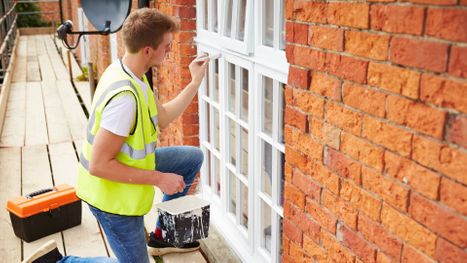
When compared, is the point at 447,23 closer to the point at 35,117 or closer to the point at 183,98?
the point at 183,98

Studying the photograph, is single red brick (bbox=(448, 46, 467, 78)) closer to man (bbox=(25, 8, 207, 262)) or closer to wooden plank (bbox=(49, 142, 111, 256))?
man (bbox=(25, 8, 207, 262))

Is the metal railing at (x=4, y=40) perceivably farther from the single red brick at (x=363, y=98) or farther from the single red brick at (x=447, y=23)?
the single red brick at (x=447, y=23)

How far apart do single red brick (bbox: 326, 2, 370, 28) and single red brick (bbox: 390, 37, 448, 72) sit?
0.54ft

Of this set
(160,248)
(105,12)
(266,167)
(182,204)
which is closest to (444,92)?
(266,167)

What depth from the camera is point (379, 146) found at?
1.75 metres

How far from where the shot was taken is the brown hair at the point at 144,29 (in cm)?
243

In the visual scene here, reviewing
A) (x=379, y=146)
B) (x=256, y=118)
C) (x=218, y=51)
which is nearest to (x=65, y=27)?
(x=218, y=51)

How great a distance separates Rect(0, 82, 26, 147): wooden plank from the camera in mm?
6395

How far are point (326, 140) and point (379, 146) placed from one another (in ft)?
1.06

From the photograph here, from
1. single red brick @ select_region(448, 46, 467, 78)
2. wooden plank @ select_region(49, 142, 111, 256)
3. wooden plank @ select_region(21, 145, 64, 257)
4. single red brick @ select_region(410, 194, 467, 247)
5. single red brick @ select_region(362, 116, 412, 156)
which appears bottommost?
wooden plank @ select_region(49, 142, 111, 256)

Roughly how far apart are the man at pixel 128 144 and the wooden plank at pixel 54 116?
4034mm

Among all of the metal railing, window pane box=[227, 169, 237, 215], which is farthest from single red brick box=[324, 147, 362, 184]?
the metal railing

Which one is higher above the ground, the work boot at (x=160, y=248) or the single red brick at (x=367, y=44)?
the single red brick at (x=367, y=44)

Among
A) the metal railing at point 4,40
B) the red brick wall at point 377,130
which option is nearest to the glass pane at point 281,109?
the red brick wall at point 377,130
